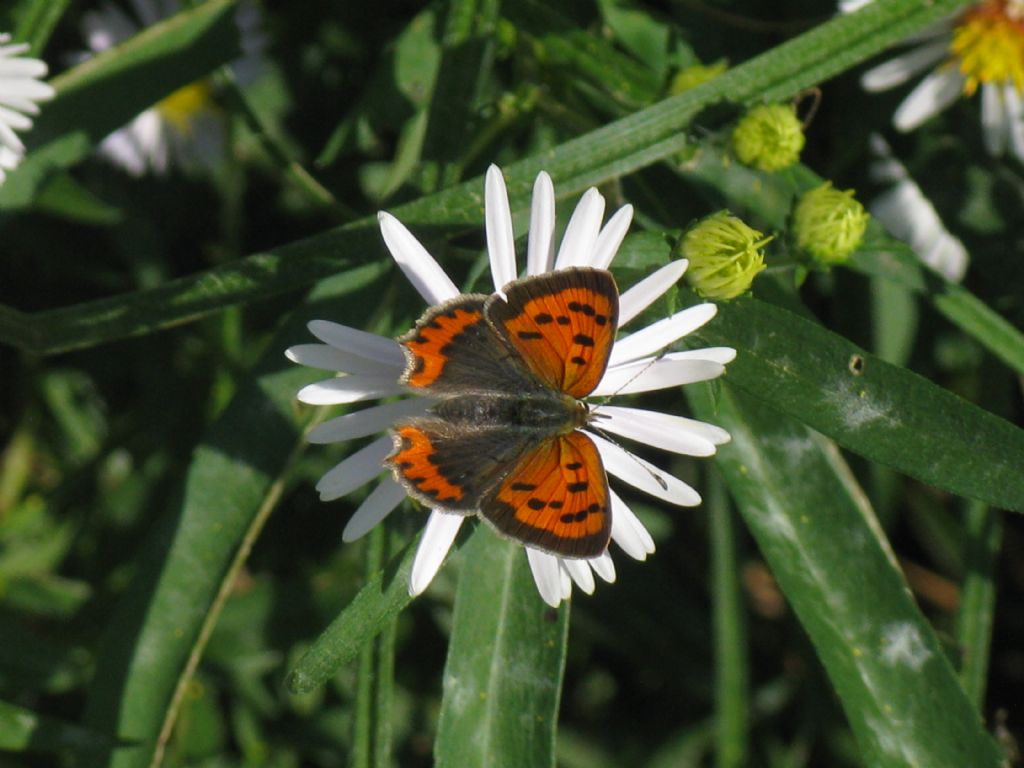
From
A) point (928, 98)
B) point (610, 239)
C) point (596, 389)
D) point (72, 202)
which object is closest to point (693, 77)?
point (610, 239)

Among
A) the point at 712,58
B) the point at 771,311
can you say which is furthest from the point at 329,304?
the point at 712,58

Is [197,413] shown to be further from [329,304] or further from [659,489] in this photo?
[659,489]

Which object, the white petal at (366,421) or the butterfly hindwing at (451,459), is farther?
the white petal at (366,421)

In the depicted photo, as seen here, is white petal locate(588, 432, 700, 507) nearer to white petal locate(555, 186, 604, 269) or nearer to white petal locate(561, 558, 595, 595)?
white petal locate(561, 558, 595, 595)

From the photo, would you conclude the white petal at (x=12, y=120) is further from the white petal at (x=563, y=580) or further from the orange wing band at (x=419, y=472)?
the white petal at (x=563, y=580)

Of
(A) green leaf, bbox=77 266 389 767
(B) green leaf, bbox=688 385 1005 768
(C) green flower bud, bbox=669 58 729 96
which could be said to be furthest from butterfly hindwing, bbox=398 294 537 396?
(C) green flower bud, bbox=669 58 729 96

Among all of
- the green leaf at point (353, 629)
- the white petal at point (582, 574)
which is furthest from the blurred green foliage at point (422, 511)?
the white petal at point (582, 574)
